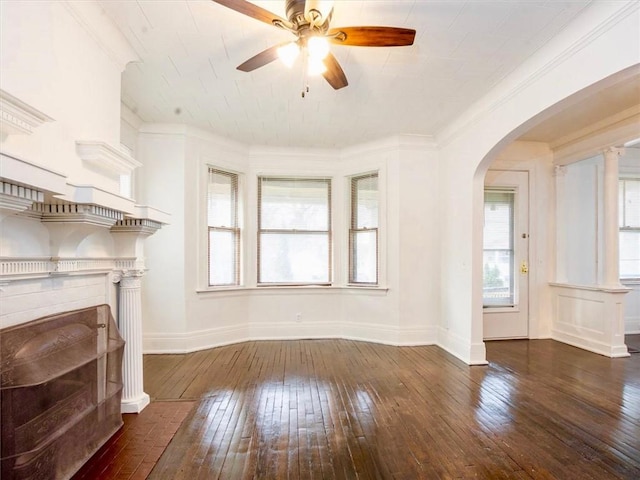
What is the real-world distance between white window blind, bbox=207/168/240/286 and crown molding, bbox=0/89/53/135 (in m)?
3.06

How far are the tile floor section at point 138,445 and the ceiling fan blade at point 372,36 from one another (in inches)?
113

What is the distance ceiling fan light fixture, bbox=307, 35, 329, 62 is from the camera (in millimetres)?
2023

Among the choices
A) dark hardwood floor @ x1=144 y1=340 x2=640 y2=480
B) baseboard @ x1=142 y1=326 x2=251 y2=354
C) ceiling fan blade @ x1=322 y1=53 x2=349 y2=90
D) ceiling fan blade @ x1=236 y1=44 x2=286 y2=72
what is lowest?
dark hardwood floor @ x1=144 y1=340 x2=640 y2=480

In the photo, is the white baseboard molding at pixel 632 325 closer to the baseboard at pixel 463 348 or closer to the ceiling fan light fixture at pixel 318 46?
the baseboard at pixel 463 348

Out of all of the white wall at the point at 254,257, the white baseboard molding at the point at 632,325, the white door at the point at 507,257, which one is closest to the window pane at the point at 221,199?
the white wall at the point at 254,257

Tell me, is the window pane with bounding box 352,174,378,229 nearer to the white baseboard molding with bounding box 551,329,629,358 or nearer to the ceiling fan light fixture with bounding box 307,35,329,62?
the ceiling fan light fixture with bounding box 307,35,329,62

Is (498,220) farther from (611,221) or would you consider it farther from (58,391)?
(58,391)

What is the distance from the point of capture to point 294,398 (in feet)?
9.56

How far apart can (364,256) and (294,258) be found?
42.3 inches

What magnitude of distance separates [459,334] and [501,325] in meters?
1.21

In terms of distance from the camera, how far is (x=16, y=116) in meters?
1.39

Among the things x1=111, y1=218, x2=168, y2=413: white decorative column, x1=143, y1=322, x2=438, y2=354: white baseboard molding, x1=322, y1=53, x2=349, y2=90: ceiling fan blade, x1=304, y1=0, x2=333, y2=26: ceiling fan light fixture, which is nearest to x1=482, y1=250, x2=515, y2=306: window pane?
x1=143, y1=322, x2=438, y2=354: white baseboard molding

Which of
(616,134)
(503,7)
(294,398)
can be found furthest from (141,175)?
(616,134)

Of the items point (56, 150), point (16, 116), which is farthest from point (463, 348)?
point (16, 116)
